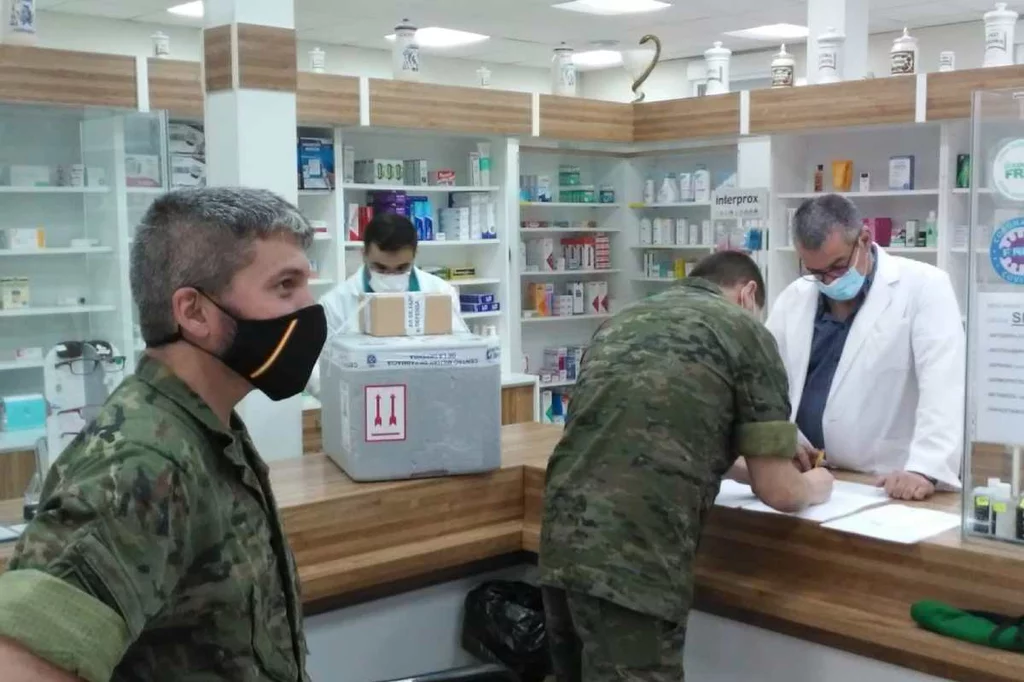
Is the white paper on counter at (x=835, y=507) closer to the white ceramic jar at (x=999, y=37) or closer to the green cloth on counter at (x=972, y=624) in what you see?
the green cloth on counter at (x=972, y=624)

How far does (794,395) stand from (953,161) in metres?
3.96

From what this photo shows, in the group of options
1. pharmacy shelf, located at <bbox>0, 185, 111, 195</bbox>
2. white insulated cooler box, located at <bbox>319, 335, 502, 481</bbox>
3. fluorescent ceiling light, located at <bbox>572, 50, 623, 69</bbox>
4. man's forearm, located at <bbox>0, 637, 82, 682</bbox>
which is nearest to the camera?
man's forearm, located at <bbox>0, 637, 82, 682</bbox>

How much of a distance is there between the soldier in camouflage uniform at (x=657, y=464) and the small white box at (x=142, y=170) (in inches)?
126

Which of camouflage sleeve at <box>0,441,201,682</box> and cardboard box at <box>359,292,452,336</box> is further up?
cardboard box at <box>359,292,452,336</box>

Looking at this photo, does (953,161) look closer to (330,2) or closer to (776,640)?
(776,640)

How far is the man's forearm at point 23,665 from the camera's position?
1.12 m

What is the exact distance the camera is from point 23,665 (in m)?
1.13

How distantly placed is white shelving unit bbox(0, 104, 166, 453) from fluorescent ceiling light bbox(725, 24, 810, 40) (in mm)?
7243

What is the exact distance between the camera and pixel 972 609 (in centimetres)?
227

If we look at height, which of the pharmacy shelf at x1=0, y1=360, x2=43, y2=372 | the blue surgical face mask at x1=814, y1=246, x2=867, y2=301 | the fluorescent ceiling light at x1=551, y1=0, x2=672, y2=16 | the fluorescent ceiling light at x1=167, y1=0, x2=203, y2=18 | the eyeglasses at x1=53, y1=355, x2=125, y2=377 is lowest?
the pharmacy shelf at x1=0, y1=360, x2=43, y2=372

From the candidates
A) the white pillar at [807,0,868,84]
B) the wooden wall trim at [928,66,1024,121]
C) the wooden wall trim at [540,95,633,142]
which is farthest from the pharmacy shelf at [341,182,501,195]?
the wooden wall trim at [928,66,1024,121]

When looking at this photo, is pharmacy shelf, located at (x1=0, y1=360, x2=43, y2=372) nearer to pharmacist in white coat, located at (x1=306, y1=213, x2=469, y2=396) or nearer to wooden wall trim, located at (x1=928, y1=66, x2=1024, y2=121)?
pharmacist in white coat, located at (x1=306, y1=213, x2=469, y2=396)

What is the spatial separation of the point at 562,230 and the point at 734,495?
6.32m

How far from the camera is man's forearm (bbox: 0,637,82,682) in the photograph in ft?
3.68
